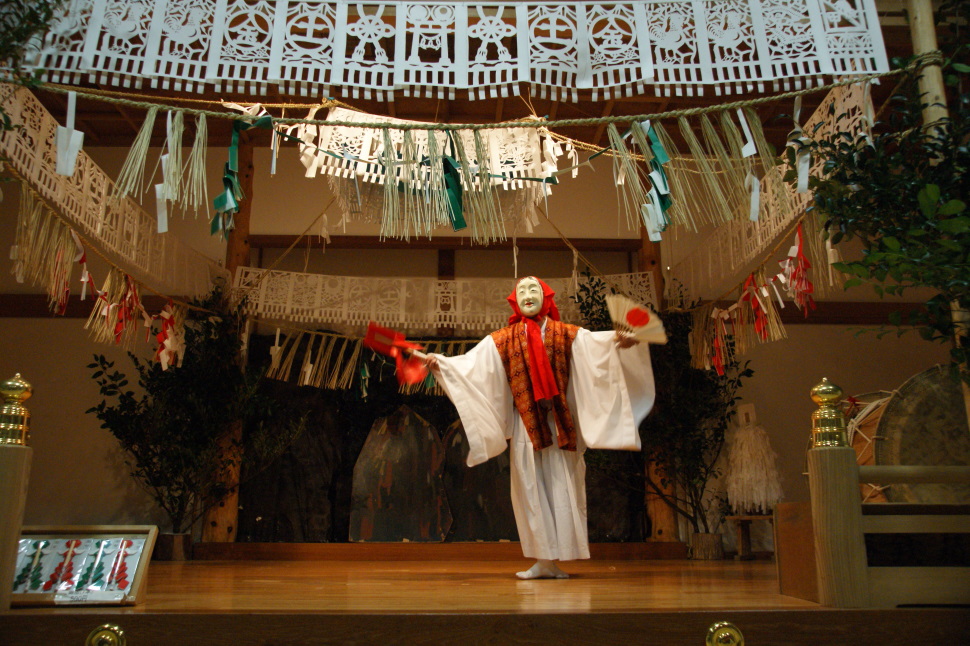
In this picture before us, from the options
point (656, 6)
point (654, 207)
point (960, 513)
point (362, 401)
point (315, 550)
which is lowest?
point (315, 550)

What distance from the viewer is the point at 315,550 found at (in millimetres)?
5688

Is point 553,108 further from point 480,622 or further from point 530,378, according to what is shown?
point 480,622

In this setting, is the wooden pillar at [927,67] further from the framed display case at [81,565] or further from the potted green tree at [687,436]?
the framed display case at [81,565]

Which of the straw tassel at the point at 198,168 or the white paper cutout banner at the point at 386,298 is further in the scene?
the white paper cutout banner at the point at 386,298

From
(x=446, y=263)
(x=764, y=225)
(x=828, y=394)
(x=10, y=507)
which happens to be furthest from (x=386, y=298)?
(x=828, y=394)

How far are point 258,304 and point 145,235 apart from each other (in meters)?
1.11

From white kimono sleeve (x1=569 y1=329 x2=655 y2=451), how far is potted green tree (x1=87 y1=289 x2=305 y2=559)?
299cm

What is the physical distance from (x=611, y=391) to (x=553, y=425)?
33 centimetres

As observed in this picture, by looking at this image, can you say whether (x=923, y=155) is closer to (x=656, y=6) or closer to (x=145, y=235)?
(x=656, y=6)

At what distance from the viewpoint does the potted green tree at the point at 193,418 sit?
5.43m

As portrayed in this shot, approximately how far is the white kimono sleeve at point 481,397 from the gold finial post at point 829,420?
58.1 inches

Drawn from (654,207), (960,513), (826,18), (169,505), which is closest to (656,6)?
(826,18)

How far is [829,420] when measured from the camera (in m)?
2.38

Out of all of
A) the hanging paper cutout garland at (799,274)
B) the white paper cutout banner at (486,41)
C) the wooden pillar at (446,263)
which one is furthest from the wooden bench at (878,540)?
the wooden pillar at (446,263)
